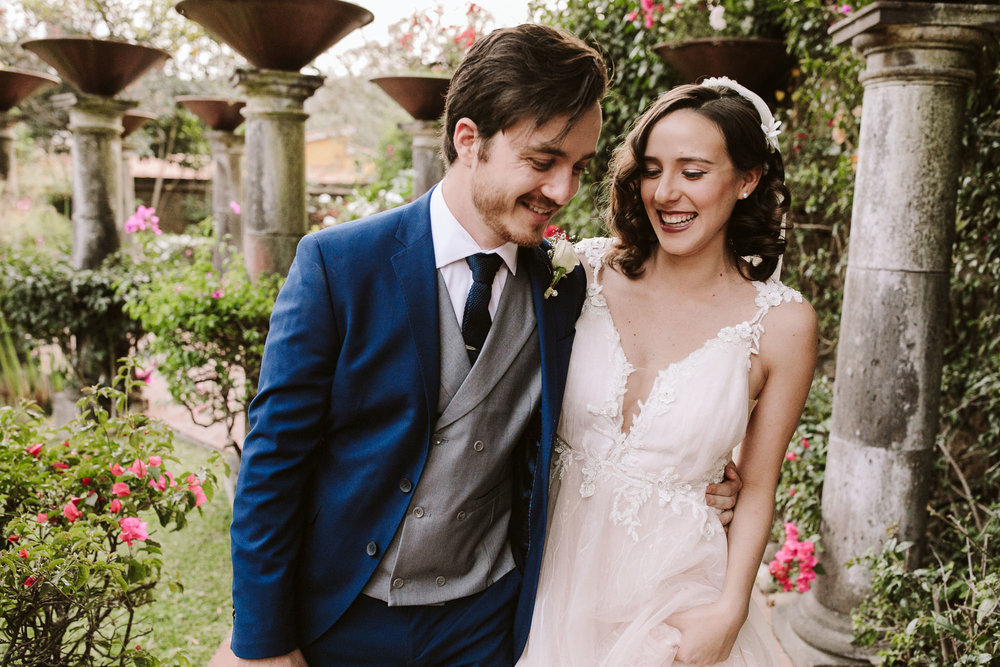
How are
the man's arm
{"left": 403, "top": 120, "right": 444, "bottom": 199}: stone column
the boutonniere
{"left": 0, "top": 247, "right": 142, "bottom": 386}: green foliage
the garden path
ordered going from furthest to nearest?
{"left": 403, "top": 120, "right": 444, "bottom": 199}: stone column, {"left": 0, "top": 247, "right": 142, "bottom": 386}: green foliage, the garden path, the boutonniere, the man's arm

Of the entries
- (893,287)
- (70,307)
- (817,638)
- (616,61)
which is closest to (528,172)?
(893,287)

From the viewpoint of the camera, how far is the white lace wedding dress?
191 centimetres

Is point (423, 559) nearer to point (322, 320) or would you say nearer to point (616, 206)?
point (322, 320)

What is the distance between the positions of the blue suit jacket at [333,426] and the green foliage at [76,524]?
0.58 metres

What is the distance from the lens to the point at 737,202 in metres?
2.14

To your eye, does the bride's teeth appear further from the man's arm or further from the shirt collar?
the man's arm

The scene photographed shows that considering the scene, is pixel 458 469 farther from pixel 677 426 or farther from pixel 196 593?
pixel 196 593

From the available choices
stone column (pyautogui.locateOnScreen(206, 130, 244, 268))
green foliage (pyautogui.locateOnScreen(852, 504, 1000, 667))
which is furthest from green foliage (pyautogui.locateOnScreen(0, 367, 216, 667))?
stone column (pyautogui.locateOnScreen(206, 130, 244, 268))

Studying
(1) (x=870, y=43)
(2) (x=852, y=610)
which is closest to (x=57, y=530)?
(2) (x=852, y=610)

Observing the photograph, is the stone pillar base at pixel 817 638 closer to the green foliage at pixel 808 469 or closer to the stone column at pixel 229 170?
the green foliage at pixel 808 469

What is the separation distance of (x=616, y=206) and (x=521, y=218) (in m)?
0.66

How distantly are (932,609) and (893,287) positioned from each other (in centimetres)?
122

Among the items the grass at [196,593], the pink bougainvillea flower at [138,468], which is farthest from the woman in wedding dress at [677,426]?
the grass at [196,593]

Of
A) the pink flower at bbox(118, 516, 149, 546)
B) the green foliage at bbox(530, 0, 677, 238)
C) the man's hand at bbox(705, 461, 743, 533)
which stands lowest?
the pink flower at bbox(118, 516, 149, 546)
